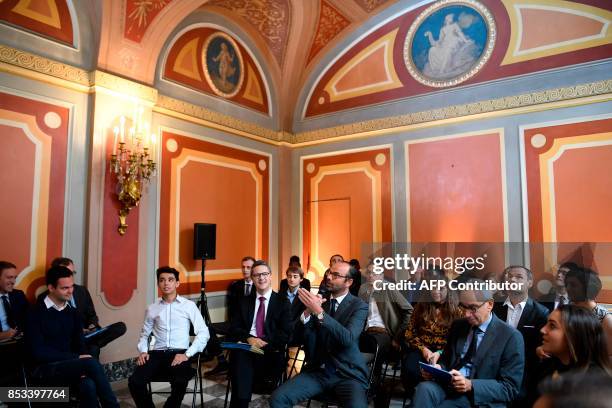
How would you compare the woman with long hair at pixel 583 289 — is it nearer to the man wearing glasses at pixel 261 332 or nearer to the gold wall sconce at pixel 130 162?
the man wearing glasses at pixel 261 332

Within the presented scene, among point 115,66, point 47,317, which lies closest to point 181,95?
point 115,66

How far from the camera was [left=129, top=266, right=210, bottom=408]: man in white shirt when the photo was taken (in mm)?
3254

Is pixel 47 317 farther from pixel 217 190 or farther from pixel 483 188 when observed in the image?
pixel 483 188

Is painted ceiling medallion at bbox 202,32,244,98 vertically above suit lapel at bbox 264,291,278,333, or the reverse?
painted ceiling medallion at bbox 202,32,244,98

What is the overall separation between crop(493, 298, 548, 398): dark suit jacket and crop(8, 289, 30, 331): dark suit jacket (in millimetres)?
3675

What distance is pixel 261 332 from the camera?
3742 millimetres

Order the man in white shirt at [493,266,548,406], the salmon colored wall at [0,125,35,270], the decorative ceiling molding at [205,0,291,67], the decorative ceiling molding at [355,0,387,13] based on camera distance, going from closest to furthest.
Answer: the man in white shirt at [493,266,548,406], the salmon colored wall at [0,125,35,270], the decorative ceiling molding at [205,0,291,67], the decorative ceiling molding at [355,0,387,13]

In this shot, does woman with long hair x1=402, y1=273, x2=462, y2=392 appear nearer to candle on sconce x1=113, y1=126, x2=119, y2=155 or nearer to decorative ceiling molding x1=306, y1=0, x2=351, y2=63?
candle on sconce x1=113, y1=126, x2=119, y2=155

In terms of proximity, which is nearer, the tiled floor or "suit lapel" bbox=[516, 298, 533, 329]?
"suit lapel" bbox=[516, 298, 533, 329]

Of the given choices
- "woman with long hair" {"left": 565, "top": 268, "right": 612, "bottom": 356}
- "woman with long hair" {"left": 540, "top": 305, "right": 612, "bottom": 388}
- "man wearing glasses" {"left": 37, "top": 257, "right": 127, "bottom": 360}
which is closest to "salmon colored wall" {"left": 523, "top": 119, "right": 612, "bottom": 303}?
"woman with long hair" {"left": 565, "top": 268, "right": 612, "bottom": 356}

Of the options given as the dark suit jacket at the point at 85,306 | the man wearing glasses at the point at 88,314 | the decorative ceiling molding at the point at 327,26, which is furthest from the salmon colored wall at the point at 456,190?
the dark suit jacket at the point at 85,306

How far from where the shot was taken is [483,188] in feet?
18.6

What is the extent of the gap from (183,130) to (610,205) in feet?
16.4

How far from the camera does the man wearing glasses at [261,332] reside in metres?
3.35
